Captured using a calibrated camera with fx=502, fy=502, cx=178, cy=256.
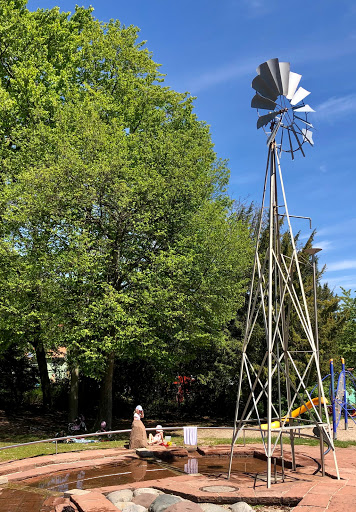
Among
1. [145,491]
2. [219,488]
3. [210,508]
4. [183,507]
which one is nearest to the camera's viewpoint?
[183,507]

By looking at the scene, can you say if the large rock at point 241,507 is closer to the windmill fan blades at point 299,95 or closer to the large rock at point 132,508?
the large rock at point 132,508

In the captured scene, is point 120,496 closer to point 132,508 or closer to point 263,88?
point 132,508

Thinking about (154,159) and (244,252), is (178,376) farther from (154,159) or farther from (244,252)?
(154,159)

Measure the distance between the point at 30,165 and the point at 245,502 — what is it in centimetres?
1510

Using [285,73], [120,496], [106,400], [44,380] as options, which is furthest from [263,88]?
[44,380]

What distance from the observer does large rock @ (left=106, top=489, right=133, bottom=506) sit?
846 centimetres

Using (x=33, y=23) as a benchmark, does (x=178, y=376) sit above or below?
below

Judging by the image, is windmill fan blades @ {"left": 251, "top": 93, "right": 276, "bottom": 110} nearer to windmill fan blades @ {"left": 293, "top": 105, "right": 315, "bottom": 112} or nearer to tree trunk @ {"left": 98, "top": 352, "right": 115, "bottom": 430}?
windmill fan blades @ {"left": 293, "top": 105, "right": 315, "bottom": 112}

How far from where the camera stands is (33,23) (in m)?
21.4

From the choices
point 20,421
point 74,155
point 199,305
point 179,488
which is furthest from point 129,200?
point 20,421

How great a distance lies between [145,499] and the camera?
329 inches

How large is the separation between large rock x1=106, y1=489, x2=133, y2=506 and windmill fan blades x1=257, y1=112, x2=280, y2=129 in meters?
7.41

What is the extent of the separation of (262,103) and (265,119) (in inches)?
12.7

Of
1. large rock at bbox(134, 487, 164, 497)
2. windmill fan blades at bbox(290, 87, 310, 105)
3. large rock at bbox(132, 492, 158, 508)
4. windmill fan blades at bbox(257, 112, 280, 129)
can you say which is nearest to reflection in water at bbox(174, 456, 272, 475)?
large rock at bbox(134, 487, 164, 497)
